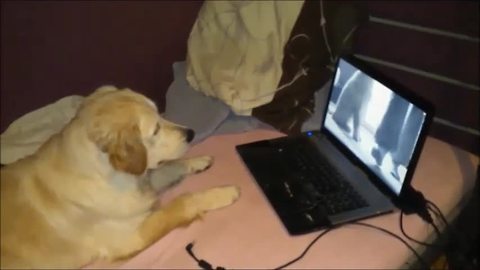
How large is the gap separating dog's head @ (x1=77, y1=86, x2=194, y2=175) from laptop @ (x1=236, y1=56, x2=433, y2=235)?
0.32 meters

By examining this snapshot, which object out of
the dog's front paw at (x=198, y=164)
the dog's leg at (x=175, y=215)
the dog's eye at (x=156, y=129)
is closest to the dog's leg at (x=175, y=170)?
the dog's front paw at (x=198, y=164)

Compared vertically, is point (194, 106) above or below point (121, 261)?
above

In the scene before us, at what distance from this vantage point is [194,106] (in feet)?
6.32

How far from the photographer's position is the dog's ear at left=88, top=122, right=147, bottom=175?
1.31m

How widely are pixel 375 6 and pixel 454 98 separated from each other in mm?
429

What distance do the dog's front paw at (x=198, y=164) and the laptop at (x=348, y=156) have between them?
0.37 feet

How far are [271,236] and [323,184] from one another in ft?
0.82

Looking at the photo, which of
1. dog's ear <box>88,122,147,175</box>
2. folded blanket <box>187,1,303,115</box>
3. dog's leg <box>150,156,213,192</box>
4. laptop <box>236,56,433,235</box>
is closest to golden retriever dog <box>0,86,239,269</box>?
dog's ear <box>88,122,147,175</box>

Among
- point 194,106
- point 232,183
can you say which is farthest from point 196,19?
point 232,183

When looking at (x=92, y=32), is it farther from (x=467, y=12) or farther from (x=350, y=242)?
(x=467, y=12)

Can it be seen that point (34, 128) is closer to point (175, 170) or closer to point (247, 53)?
point (175, 170)

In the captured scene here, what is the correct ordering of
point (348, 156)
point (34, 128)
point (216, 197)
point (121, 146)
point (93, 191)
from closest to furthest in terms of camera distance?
point (121, 146), point (93, 191), point (216, 197), point (348, 156), point (34, 128)

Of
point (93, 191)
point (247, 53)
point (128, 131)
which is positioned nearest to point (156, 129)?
point (128, 131)

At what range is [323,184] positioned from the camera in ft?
5.14
